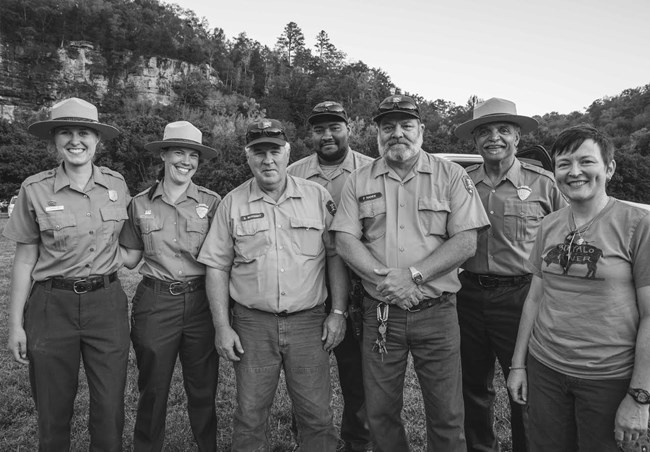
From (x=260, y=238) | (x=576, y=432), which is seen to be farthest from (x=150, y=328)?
(x=576, y=432)

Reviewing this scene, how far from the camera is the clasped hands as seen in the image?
2387mm

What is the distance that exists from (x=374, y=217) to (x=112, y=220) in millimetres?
1760

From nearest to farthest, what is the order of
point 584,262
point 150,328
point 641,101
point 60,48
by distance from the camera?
point 584,262 < point 150,328 < point 641,101 < point 60,48

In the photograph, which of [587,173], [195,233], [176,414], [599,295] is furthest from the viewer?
[176,414]

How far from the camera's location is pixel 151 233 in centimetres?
291

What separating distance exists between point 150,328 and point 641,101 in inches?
2327

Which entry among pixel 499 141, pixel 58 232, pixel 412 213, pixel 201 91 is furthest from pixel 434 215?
pixel 201 91

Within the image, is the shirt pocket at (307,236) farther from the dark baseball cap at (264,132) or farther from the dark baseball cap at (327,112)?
the dark baseball cap at (327,112)

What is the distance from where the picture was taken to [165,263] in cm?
287

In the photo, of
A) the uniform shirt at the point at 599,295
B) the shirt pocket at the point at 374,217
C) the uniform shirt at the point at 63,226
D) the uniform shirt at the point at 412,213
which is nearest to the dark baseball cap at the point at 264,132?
the uniform shirt at the point at 412,213

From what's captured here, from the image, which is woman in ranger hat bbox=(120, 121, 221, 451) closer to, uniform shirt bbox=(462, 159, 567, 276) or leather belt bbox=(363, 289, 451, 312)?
leather belt bbox=(363, 289, 451, 312)

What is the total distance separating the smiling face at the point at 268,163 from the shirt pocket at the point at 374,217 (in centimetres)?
60

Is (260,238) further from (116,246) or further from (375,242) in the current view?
(116,246)

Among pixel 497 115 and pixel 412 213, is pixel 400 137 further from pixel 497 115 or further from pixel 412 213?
pixel 497 115
